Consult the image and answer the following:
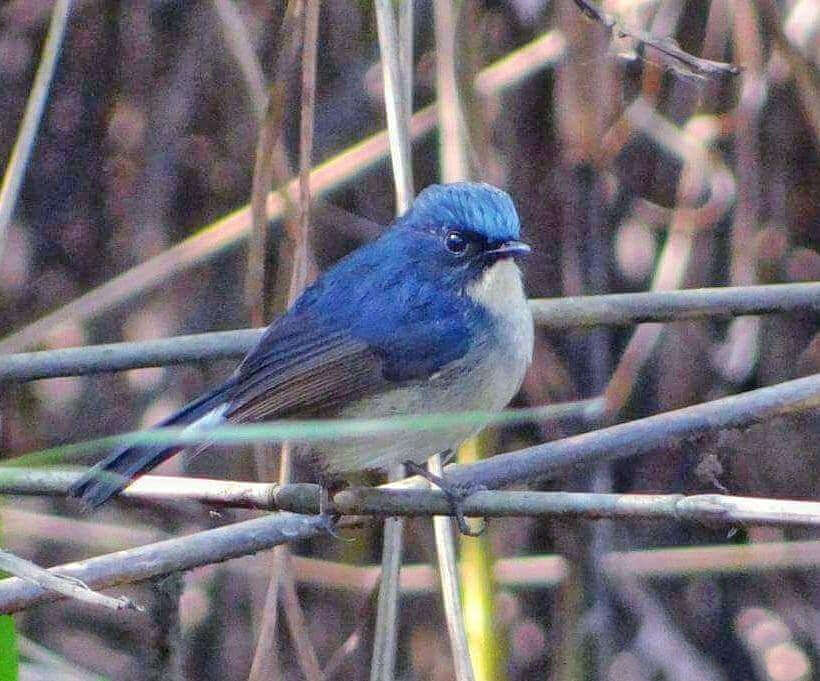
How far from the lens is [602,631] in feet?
12.5

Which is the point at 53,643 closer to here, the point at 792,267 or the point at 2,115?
the point at 2,115

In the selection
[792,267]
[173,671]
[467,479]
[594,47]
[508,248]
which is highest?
[594,47]

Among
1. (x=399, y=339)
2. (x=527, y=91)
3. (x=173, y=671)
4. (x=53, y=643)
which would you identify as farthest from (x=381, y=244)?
(x=53, y=643)

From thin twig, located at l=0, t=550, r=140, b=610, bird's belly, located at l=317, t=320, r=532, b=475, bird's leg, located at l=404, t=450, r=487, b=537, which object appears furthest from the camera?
bird's belly, located at l=317, t=320, r=532, b=475

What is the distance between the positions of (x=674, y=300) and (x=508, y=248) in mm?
419

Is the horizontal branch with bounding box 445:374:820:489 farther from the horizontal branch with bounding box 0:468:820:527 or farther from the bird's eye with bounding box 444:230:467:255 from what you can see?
the bird's eye with bounding box 444:230:467:255

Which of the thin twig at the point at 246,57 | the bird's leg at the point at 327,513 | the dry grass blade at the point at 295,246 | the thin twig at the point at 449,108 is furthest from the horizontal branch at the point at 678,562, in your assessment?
the thin twig at the point at 246,57

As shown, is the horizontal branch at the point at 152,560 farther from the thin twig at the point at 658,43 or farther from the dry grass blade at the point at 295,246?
the thin twig at the point at 658,43

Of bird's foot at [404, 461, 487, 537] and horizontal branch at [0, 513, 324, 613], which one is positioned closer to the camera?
horizontal branch at [0, 513, 324, 613]

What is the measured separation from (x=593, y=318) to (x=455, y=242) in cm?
43

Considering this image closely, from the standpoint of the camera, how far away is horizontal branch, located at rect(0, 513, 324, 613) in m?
2.21

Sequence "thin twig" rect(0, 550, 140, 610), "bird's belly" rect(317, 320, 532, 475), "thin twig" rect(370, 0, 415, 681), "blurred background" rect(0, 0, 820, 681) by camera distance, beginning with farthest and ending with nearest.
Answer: "blurred background" rect(0, 0, 820, 681), "bird's belly" rect(317, 320, 532, 475), "thin twig" rect(370, 0, 415, 681), "thin twig" rect(0, 550, 140, 610)

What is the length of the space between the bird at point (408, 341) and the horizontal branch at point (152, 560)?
20.7 inches

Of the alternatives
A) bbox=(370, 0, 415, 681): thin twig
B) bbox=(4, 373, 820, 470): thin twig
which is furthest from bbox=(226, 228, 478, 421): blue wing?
bbox=(4, 373, 820, 470): thin twig
